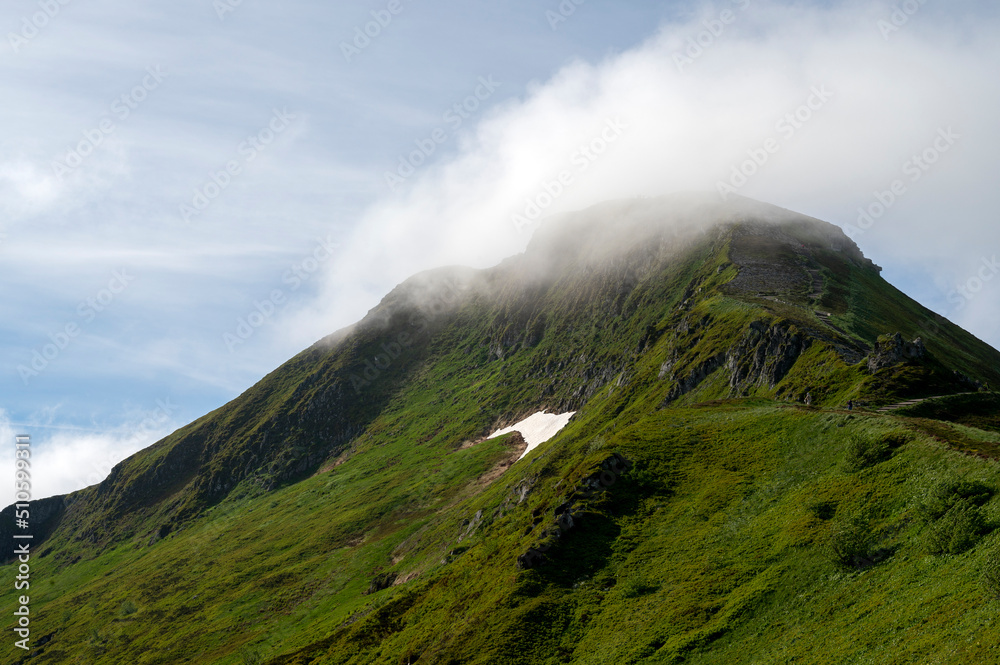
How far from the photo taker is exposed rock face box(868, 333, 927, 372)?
7950cm

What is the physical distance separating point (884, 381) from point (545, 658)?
54776 millimetres

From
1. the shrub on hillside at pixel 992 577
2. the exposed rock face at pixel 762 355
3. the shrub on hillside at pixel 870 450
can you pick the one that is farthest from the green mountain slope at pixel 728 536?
the shrub on hillside at pixel 992 577

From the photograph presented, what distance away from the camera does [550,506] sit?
2953 inches

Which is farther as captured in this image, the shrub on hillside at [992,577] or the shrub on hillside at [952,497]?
the shrub on hillside at [952,497]

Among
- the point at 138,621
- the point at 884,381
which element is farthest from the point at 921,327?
the point at 138,621

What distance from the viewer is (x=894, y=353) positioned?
79.6 m

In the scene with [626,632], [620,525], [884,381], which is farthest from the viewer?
[884,381]

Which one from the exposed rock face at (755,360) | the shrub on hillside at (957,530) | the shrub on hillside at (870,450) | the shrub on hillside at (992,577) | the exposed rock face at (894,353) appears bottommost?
the shrub on hillside at (992,577)

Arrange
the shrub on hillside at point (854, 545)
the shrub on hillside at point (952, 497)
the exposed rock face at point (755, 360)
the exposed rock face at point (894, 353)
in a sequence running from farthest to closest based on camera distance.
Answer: the exposed rock face at point (755, 360), the exposed rock face at point (894, 353), the shrub on hillside at point (854, 545), the shrub on hillside at point (952, 497)

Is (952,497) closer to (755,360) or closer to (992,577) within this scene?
(992,577)

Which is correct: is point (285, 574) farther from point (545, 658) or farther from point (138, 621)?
point (545, 658)

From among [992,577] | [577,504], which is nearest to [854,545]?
[992,577]

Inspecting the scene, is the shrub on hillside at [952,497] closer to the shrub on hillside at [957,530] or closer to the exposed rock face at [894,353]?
the shrub on hillside at [957,530]

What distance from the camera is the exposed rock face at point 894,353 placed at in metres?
79.5
